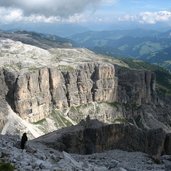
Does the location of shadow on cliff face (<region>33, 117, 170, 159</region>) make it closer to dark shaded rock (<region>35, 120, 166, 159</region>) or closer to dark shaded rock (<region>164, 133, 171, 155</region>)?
dark shaded rock (<region>35, 120, 166, 159</region>)

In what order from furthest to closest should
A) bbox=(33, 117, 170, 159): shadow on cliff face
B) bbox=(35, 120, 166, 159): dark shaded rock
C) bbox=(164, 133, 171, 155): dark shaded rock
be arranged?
bbox=(164, 133, 171, 155): dark shaded rock < bbox=(33, 117, 170, 159): shadow on cliff face < bbox=(35, 120, 166, 159): dark shaded rock

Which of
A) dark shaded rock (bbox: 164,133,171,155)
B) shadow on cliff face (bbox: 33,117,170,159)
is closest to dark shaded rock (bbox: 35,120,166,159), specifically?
shadow on cliff face (bbox: 33,117,170,159)

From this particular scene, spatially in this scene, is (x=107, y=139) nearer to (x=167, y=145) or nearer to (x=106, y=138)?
(x=106, y=138)

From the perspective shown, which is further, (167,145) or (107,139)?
(167,145)

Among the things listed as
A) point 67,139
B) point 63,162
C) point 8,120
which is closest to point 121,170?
point 63,162

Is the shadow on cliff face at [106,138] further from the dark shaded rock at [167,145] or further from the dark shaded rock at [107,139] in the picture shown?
the dark shaded rock at [167,145]

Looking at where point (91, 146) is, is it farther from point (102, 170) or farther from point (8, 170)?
point (8, 170)

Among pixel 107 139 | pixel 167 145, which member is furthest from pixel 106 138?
pixel 167 145

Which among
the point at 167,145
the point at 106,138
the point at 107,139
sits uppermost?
the point at 106,138

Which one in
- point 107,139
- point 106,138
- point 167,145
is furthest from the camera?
point 167,145
